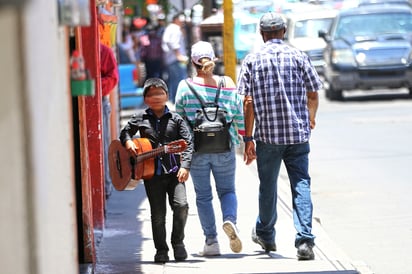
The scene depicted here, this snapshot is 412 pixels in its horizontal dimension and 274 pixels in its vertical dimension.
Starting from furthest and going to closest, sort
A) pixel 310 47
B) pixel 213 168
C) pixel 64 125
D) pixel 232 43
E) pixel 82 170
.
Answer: pixel 310 47 → pixel 232 43 → pixel 213 168 → pixel 82 170 → pixel 64 125

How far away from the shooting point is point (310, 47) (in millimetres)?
29984

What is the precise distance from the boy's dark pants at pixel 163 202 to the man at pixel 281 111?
0.58 m

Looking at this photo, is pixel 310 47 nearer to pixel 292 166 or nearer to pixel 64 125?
pixel 292 166

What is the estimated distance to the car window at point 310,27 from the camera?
30875 millimetres

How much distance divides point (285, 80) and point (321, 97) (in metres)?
17.1

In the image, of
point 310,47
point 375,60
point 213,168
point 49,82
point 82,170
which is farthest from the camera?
point 310,47

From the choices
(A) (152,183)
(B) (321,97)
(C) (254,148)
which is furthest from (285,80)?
(B) (321,97)

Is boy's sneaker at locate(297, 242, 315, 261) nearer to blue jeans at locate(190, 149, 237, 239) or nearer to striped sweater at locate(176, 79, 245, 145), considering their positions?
blue jeans at locate(190, 149, 237, 239)

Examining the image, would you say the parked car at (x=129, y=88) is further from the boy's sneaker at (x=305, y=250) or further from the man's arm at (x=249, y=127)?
the boy's sneaker at (x=305, y=250)

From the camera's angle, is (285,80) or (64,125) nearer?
(64,125)

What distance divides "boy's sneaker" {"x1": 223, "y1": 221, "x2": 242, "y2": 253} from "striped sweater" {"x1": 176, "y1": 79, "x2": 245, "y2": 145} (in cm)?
63

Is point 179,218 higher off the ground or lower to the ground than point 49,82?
lower

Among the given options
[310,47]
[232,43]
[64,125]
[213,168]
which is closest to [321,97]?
[310,47]

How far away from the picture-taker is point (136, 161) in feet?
26.3
